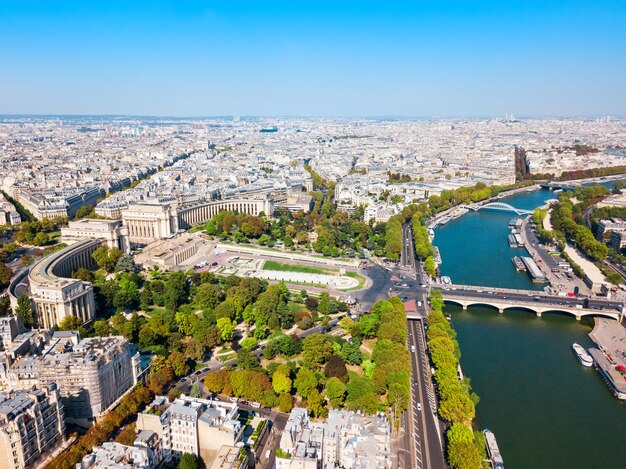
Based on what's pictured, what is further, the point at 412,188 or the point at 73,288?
the point at 412,188

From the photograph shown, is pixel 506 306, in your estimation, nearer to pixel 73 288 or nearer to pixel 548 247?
pixel 548 247

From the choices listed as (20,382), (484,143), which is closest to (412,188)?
(20,382)

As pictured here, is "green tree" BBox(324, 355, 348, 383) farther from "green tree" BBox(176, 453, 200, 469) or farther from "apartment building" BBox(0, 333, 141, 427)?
"apartment building" BBox(0, 333, 141, 427)

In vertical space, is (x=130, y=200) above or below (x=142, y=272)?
above

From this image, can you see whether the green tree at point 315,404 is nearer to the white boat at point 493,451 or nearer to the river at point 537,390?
the white boat at point 493,451

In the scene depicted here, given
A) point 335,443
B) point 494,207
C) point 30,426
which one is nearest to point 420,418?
point 335,443

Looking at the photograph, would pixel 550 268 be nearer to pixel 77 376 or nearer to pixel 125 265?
pixel 125 265
